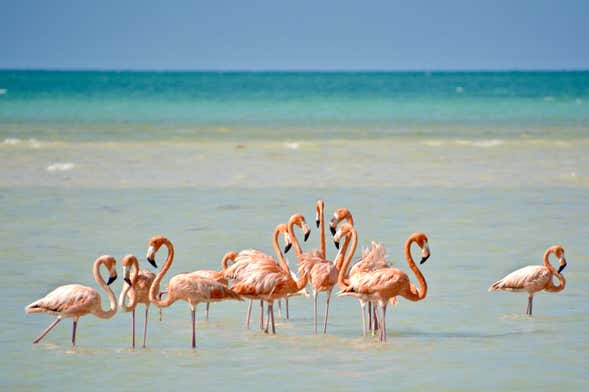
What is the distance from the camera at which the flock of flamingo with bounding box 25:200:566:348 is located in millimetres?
7688

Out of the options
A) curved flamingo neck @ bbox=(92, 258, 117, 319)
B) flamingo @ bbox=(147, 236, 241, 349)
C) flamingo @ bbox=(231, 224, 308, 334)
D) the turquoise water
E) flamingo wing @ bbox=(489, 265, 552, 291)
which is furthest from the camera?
Answer: flamingo wing @ bbox=(489, 265, 552, 291)

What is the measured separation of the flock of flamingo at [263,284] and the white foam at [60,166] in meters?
12.2

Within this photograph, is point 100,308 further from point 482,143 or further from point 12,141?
point 12,141

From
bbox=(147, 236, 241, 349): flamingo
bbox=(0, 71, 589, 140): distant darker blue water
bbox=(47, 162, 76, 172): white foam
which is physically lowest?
bbox=(147, 236, 241, 349): flamingo

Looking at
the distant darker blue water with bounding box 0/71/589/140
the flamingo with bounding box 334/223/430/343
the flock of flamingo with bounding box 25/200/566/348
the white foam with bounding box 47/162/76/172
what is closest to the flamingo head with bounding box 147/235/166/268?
the flock of flamingo with bounding box 25/200/566/348

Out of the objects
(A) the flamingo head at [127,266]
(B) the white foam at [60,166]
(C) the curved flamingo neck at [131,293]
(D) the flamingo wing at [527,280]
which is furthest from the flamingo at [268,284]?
(B) the white foam at [60,166]

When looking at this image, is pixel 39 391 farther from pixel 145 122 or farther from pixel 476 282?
pixel 145 122

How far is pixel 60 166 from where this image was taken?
68.7 feet

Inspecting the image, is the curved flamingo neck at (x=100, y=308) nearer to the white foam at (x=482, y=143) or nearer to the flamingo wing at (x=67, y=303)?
the flamingo wing at (x=67, y=303)

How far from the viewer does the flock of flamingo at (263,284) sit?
25.2 ft

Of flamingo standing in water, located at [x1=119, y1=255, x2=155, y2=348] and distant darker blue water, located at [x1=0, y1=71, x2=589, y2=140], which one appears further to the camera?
distant darker blue water, located at [x1=0, y1=71, x2=589, y2=140]

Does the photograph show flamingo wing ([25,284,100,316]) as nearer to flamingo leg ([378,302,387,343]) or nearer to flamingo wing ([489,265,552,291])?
flamingo leg ([378,302,387,343])

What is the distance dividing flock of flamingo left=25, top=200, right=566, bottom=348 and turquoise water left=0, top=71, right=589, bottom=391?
0.28 meters

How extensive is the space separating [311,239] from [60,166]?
30.9ft
